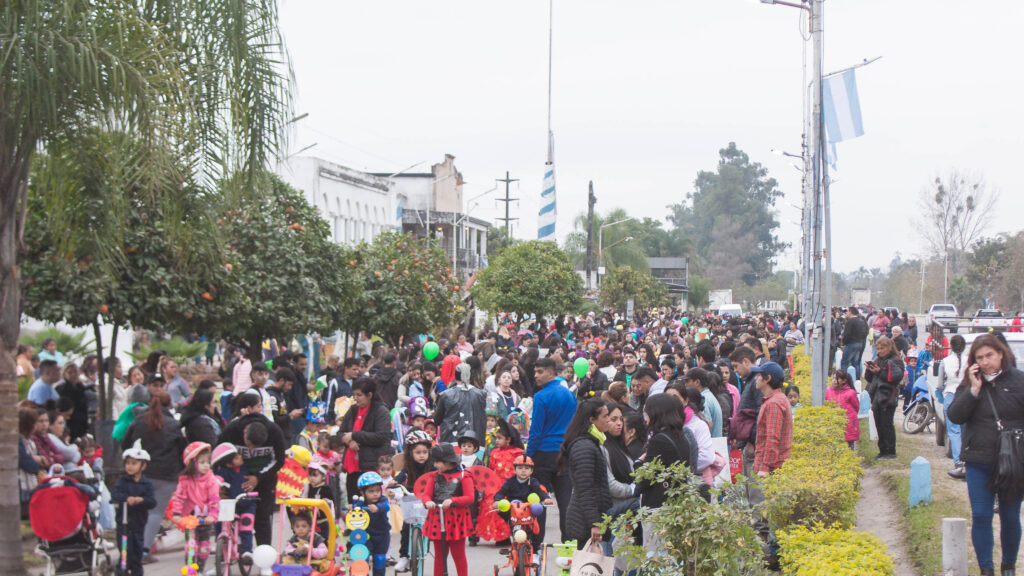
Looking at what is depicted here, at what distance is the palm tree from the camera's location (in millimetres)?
7188

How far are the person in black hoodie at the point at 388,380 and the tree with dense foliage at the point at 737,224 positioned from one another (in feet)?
440

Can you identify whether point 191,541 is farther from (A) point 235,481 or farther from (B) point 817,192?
(B) point 817,192

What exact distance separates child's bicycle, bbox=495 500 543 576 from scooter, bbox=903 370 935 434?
10666mm

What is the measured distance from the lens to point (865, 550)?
651 centimetres

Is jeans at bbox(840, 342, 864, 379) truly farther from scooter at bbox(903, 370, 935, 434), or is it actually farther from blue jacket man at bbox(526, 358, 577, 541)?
blue jacket man at bbox(526, 358, 577, 541)

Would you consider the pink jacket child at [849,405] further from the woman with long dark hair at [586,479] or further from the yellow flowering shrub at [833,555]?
the yellow flowering shrub at [833,555]

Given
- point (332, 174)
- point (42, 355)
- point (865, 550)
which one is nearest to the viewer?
point (865, 550)

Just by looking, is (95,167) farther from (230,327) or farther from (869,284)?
(869,284)

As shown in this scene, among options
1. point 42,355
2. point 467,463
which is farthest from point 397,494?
point 42,355

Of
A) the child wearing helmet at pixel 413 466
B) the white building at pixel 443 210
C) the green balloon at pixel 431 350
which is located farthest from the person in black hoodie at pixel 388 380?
the white building at pixel 443 210

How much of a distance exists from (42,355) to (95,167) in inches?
339

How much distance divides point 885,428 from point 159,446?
942 centimetres

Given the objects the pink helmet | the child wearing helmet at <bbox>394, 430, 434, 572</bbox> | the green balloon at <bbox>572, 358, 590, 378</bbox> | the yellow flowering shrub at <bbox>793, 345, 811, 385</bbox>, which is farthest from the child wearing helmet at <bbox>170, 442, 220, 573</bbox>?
the yellow flowering shrub at <bbox>793, 345, 811, 385</bbox>

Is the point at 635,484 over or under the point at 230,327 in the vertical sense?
under
